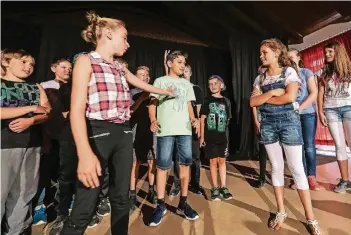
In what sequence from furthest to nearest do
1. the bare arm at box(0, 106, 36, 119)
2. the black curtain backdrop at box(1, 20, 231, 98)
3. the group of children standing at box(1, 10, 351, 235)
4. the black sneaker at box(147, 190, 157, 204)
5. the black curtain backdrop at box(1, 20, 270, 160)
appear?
the black curtain backdrop at box(1, 20, 270, 160) → the black curtain backdrop at box(1, 20, 231, 98) → the black sneaker at box(147, 190, 157, 204) → the bare arm at box(0, 106, 36, 119) → the group of children standing at box(1, 10, 351, 235)

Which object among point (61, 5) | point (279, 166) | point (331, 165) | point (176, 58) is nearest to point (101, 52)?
point (176, 58)

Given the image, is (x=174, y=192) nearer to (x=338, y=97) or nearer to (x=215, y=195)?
(x=215, y=195)

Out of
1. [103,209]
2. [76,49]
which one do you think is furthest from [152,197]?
[76,49]

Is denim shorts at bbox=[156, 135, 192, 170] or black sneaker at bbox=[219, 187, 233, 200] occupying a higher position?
denim shorts at bbox=[156, 135, 192, 170]

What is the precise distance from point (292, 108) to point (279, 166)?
0.40 meters

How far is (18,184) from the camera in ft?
4.81

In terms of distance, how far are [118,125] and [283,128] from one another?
105cm

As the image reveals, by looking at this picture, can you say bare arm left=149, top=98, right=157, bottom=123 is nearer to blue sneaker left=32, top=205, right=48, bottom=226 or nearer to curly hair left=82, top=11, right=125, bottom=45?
curly hair left=82, top=11, right=125, bottom=45

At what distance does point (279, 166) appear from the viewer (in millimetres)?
1704

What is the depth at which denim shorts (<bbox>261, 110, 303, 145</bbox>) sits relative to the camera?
159 cm

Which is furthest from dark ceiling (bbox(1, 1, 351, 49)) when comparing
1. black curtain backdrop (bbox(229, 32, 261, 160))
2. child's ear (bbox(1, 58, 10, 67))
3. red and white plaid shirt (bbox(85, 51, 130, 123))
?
red and white plaid shirt (bbox(85, 51, 130, 123))

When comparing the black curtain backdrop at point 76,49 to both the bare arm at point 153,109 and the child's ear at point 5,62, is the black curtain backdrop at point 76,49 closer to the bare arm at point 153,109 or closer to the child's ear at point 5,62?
the child's ear at point 5,62

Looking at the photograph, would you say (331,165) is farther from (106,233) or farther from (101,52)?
(101,52)

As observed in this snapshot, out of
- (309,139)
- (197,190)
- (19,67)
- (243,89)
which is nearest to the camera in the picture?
(19,67)
